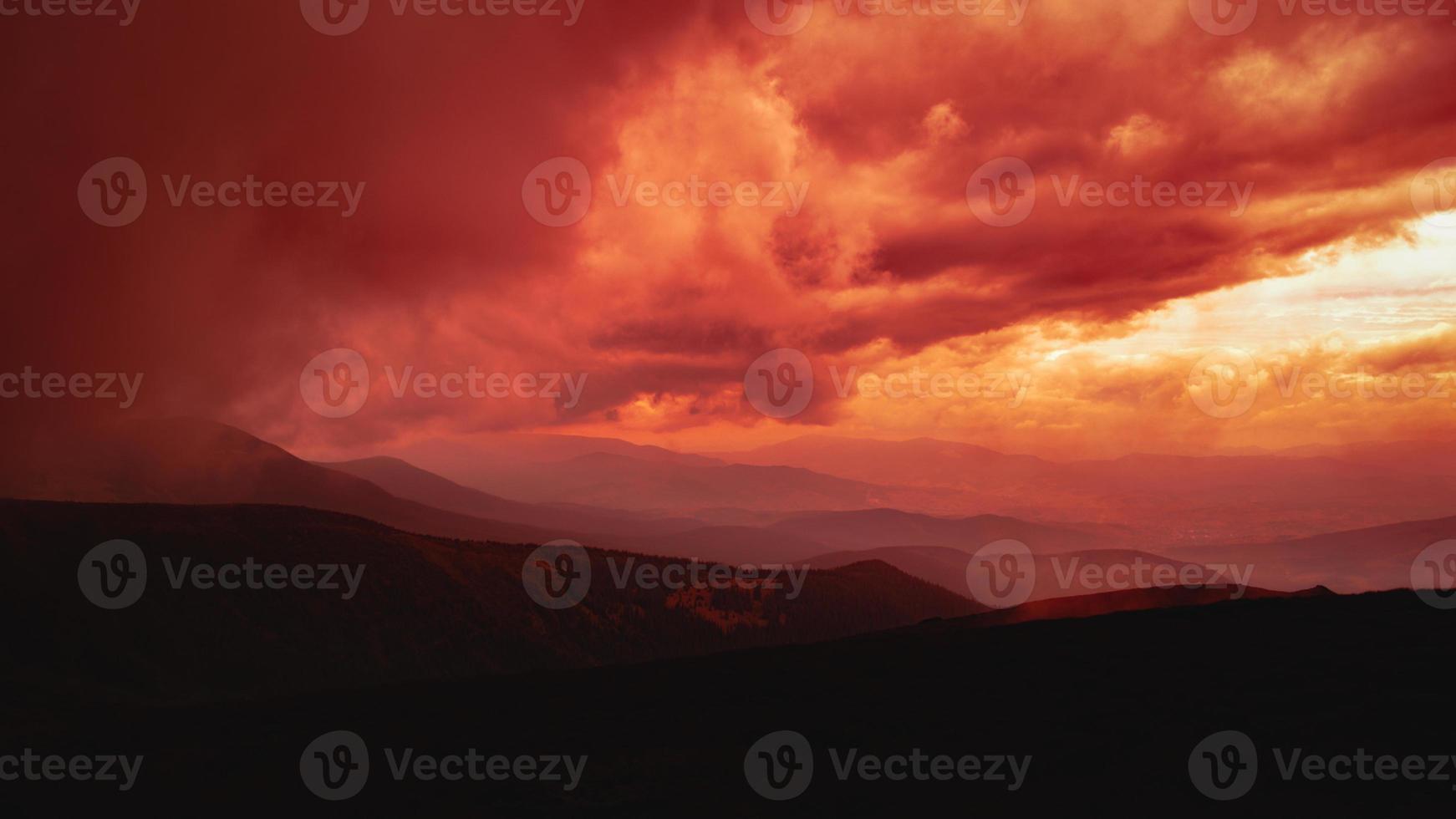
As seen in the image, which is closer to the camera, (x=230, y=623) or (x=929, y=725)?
(x=929, y=725)

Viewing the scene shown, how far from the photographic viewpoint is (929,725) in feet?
91.5

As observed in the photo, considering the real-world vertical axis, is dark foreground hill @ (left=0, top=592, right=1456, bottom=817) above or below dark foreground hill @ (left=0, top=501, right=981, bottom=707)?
above

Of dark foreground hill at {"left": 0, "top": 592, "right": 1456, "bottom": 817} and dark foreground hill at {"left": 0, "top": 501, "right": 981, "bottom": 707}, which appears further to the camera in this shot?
dark foreground hill at {"left": 0, "top": 501, "right": 981, "bottom": 707}

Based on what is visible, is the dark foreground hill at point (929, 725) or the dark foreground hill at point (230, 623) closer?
the dark foreground hill at point (929, 725)

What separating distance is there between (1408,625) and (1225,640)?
7.15m

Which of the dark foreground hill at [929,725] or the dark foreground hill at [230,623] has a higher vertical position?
the dark foreground hill at [929,725]

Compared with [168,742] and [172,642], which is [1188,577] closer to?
[168,742]

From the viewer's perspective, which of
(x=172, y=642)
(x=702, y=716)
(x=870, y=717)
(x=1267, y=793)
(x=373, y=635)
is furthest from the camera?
(x=373, y=635)

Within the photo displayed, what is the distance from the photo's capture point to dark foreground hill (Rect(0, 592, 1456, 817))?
21.2m

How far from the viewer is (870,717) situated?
2994 centimetres

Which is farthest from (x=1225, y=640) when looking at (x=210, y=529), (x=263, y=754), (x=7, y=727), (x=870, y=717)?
(x=210, y=529)

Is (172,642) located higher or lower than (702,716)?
lower

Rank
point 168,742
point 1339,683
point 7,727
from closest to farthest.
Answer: point 1339,683, point 168,742, point 7,727

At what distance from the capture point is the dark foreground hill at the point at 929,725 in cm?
2116
